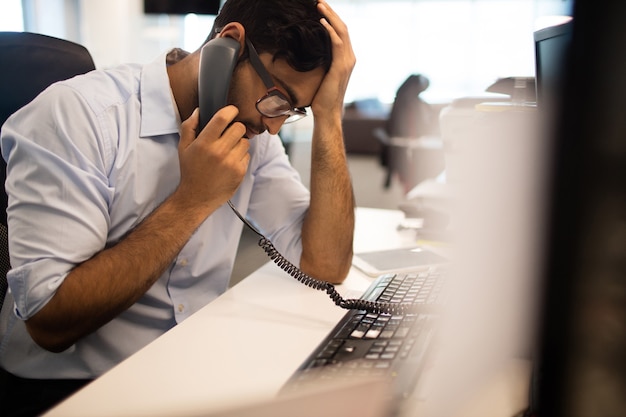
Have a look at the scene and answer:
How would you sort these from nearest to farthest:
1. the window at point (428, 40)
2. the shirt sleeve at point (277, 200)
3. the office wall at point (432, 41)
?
1. the shirt sleeve at point (277, 200)
2. the office wall at point (432, 41)
3. the window at point (428, 40)

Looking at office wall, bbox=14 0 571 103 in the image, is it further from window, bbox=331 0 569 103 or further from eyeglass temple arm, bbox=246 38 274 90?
eyeglass temple arm, bbox=246 38 274 90

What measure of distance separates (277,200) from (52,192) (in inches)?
21.1

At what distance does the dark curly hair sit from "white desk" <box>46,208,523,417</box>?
0.43 m

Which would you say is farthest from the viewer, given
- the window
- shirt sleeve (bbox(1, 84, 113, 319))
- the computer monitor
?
the window

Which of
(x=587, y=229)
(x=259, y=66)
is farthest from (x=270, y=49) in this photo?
(x=587, y=229)

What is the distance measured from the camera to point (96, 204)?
34.2 inches

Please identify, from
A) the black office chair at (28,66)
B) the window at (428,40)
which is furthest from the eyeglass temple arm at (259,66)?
the window at (428,40)

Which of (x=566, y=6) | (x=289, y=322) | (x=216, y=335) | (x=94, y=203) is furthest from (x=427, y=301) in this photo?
(x=566, y=6)

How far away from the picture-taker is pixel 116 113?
0.96 meters

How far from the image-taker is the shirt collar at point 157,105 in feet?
3.25

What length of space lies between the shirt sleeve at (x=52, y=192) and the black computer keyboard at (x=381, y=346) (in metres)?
0.40

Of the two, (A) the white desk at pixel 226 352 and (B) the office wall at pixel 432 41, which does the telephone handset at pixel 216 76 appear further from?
(B) the office wall at pixel 432 41

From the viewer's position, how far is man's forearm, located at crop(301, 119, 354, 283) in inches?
43.8

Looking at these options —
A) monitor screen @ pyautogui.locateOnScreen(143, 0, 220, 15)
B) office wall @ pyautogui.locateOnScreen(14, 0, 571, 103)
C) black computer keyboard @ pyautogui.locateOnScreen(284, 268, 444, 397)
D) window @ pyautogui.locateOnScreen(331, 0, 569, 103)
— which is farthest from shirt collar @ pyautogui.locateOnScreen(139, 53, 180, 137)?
window @ pyautogui.locateOnScreen(331, 0, 569, 103)
